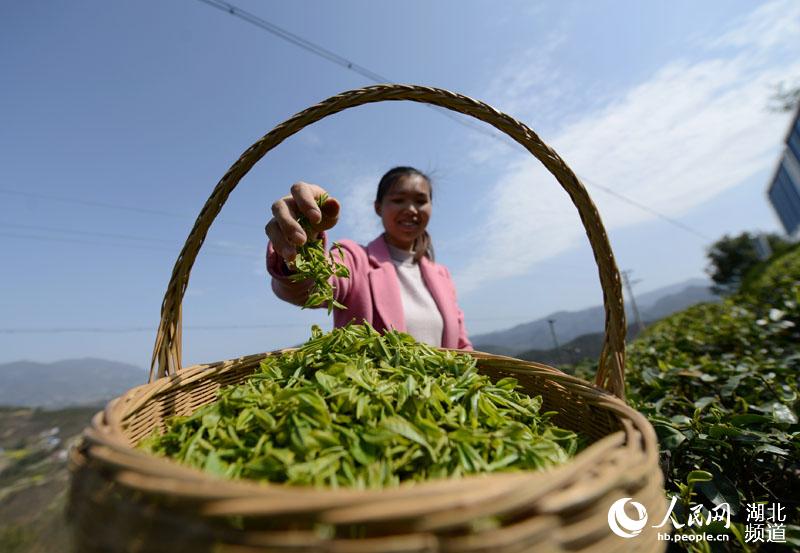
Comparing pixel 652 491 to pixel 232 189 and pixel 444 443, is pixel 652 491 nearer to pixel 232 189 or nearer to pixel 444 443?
pixel 444 443

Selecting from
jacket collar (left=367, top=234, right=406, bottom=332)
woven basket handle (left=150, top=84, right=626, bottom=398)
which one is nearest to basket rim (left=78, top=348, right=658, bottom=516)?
woven basket handle (left=150, top=84, right=626, bottom=398)

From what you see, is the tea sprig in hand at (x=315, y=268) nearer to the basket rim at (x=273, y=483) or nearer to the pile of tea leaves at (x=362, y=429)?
the pile of tea leaves at (x=362, y=429)

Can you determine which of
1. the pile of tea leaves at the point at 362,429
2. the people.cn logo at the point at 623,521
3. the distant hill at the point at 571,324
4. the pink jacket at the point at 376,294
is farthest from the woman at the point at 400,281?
the distant hill at the point at 571,324

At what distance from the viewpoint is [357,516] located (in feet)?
1.18

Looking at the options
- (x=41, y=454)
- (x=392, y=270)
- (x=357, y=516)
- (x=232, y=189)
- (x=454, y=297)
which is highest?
(x=232, y=189)

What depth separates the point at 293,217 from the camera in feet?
3.57

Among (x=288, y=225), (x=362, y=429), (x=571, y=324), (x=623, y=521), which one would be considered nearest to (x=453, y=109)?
(x=288, y=225)

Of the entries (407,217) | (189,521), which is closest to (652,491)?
(189,521)

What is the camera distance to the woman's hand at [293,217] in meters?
1.01

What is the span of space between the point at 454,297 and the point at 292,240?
5.07 ft

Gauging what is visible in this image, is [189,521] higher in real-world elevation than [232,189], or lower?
lower

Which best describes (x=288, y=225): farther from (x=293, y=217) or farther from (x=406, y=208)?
(x=406, y=208)

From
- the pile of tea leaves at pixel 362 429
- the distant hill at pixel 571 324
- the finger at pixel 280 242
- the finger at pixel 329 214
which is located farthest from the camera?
the distant hill at pixel 571 324

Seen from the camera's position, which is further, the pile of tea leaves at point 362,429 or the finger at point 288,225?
the finger at point 288,225
